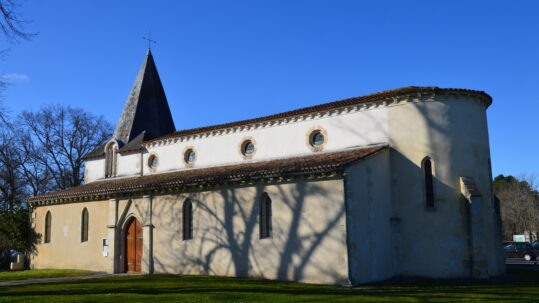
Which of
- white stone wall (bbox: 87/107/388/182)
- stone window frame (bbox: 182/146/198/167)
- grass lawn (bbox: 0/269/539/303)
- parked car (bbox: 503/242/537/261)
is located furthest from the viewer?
parked car (bbox: 503/242/537/261)

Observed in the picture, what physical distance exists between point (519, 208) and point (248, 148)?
1835 inches

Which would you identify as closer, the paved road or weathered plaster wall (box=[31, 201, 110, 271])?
weathered plaster wall (box=[31, 201, 110, 271])

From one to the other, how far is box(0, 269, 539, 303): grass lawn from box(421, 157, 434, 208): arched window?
3.47 metres

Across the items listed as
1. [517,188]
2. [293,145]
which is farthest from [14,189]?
[517,188]

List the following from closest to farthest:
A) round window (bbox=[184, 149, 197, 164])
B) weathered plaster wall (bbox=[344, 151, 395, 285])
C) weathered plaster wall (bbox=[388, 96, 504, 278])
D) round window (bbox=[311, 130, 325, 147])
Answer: weathered plaster wall (bbox=[344, 151, 395, 285]) → weathered plaster wall (bbox=[388, 96, 504, 278]) → round window (bbox=[311, 130, 325, 147]) → round window (bbox=[184, 149, 197, 164])

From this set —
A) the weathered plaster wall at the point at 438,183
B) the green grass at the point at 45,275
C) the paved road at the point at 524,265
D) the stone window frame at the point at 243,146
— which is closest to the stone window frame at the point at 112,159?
the green grass at the point at 45,275

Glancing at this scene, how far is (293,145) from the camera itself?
22828 mm

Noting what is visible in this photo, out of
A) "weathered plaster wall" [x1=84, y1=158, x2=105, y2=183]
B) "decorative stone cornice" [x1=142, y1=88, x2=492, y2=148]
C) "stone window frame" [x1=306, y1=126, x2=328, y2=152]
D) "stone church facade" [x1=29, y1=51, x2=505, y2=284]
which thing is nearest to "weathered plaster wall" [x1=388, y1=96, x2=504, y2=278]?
"stone church facade" [x1=29, y1=51, x2=505, y2=284]

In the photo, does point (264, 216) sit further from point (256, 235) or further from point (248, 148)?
point (248, 148)

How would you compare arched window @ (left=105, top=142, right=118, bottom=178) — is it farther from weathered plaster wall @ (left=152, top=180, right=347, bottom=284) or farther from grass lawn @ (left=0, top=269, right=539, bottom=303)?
grass lawn @ (left=0, top=269, right=539, bottom=303)

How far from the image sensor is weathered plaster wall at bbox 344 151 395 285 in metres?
17.2

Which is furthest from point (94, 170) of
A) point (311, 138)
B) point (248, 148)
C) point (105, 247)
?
point (311, 138)

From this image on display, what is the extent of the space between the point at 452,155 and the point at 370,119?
377 cm

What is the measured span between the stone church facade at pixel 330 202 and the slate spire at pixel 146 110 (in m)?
6.95
